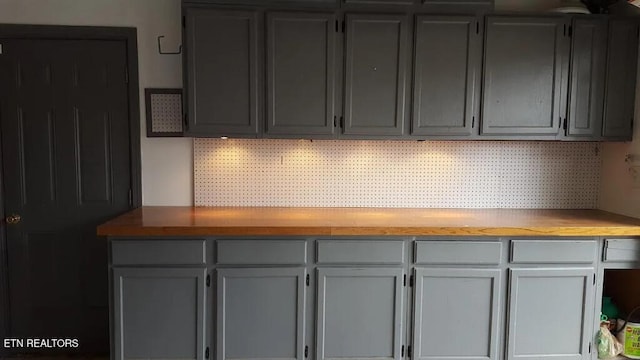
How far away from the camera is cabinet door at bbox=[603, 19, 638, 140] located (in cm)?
229

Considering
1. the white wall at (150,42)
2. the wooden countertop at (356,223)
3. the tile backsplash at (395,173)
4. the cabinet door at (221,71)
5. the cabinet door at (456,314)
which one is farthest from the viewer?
the tile backsplash at (395,173)

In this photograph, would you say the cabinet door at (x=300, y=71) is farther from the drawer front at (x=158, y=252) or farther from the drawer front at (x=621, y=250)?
the drawer front at (x=621, y=250)

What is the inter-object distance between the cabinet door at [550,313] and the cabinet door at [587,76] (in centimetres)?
90

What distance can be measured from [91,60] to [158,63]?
1.36 feet

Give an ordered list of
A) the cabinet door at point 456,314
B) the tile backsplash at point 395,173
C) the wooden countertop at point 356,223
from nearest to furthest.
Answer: the wooden countertop at point 356,223
the cabinet door at point 456,314
the tile backsplash at point 395,173

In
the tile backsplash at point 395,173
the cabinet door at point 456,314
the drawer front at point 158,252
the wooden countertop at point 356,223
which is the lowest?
the cabinet door at point 456,314

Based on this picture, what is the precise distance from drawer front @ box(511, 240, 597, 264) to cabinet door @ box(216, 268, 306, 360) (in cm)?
122

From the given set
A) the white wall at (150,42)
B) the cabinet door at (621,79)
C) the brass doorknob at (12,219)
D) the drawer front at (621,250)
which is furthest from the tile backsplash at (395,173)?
the brass doorknob at (12,219)

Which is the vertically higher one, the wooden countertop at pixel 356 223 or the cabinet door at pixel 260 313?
the wooden countertop at pixel 356 223

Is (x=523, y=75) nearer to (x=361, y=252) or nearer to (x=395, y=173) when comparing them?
(x=395, y=173)

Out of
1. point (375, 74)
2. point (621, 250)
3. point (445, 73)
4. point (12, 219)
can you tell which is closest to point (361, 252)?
point (375, 74)

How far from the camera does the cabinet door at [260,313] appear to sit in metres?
2.02

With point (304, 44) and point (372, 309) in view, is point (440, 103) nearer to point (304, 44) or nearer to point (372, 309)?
point (304, 44)

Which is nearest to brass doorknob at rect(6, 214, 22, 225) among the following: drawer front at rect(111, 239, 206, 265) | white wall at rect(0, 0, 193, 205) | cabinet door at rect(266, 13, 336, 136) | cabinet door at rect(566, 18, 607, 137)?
white wall at rect(0, 0, 193, 205)
